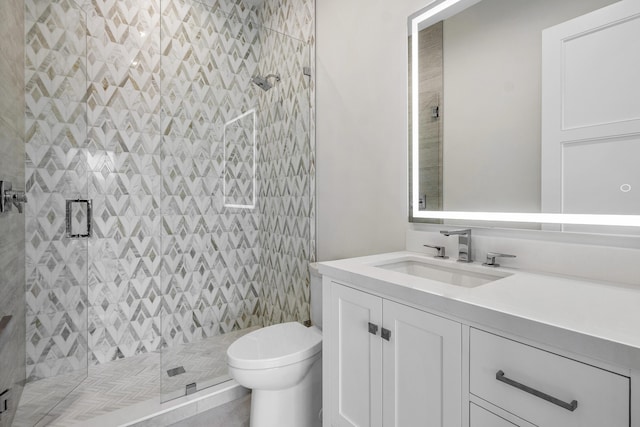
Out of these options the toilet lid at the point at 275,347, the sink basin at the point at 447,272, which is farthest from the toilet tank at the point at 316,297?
the sink basin at the point at 447,272

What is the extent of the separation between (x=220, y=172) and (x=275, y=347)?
1.08 metres

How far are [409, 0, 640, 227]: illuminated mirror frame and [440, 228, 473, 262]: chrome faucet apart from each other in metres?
0.09

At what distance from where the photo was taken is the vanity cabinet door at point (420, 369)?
82 cm

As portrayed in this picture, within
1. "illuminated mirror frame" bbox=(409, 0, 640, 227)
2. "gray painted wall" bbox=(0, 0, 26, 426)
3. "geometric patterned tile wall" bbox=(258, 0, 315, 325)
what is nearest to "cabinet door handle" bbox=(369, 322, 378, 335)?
"illuminated mirror frame" bbox=(409, 0, 640, 227)

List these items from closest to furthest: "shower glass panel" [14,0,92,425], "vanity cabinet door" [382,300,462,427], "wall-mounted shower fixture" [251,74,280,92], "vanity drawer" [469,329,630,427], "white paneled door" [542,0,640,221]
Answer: "vanity drawer" [469,329,630,427] → "vanity cabinet door" [382,300,462,427] → "white paneled door" [542,0,640,221] → "shower glass panel" [14,0,92,425] → "wall-mounted shower fixture" [251,74,280,92]

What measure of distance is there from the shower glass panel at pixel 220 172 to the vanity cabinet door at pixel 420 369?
4.09 ft

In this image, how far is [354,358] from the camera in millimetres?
1127

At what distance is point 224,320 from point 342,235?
3.55 ft

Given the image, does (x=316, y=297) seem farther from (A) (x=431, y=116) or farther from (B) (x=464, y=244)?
(A) (x=431, y=116)

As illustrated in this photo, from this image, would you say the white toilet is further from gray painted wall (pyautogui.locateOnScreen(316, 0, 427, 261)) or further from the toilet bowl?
gray painted wall (pyautogui.locateOnScreen(316, 0, 427, 261))

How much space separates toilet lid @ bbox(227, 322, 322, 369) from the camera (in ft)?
4.66

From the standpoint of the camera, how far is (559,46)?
1113mm

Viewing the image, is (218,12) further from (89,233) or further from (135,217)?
(89,233)

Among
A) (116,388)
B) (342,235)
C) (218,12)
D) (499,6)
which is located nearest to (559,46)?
(499,6)
